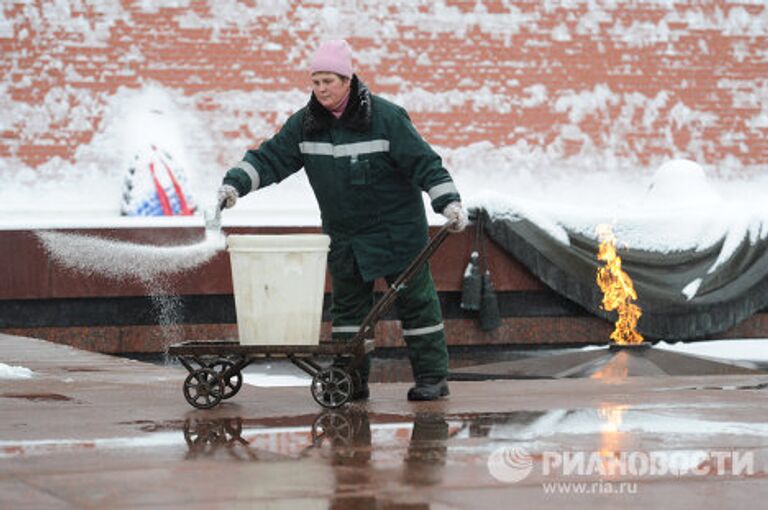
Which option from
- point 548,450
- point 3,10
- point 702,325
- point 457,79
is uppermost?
point 3,10

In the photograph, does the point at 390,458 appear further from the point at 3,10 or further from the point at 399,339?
the point at 3,10

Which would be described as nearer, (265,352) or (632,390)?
(265,352)

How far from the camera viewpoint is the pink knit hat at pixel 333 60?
568 cm

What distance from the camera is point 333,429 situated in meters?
4.85

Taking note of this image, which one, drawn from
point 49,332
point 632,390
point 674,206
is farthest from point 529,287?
point 632,390

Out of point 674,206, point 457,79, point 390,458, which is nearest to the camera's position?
point 390,458

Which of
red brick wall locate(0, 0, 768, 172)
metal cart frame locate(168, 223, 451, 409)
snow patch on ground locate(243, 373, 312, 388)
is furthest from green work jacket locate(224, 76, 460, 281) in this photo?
red brick wall locate(0, 0, 768, 172)

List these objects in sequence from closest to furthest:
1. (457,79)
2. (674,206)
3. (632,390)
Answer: (632,390) < (674,206) < (457,79)

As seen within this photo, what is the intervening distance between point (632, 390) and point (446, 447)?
2.10 meters

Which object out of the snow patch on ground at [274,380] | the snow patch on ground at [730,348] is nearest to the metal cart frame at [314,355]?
the snow patch on ground at [274,380]

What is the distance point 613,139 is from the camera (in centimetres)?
1454

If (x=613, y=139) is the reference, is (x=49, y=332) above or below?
below

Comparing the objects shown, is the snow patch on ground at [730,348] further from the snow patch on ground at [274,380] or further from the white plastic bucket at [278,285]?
the white plastic bucket at [278,285]

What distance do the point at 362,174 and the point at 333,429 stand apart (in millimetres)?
1292
